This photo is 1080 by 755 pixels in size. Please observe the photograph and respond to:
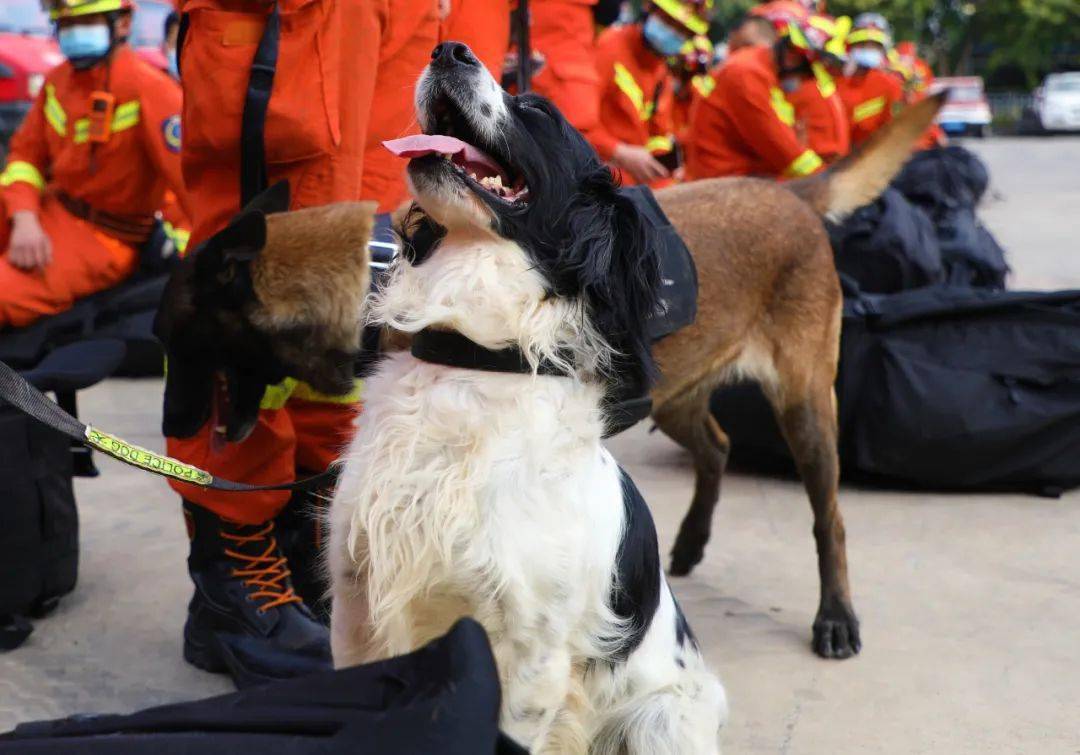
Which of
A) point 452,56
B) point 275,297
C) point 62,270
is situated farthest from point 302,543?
point 62,270

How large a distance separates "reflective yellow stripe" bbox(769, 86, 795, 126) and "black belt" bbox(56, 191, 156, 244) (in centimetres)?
356

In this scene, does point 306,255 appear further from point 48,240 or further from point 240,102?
point 48,240

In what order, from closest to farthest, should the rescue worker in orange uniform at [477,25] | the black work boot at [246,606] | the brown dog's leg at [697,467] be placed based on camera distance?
1. the black work boot at [246,606]
2. the rescue worker in orange uniform at [477,25]
3. the brown dog's leg at [697,467]

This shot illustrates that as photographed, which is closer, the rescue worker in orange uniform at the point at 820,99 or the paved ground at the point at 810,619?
the paved ground at the point at 810,619

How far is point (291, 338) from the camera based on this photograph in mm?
2783

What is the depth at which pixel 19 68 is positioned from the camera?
10.5 metres

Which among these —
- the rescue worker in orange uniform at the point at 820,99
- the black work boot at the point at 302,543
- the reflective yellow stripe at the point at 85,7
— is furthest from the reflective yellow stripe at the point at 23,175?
the rescue worker in orange uniform at the point at 820,99

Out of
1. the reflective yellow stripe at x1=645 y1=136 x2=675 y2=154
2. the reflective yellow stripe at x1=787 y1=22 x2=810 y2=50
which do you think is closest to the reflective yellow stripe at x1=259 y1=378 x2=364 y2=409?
the reflective yellow stripe at x1=787 y1=22 x2=810 y2=50

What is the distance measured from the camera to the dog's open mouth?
221cm

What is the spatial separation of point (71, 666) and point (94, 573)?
0.74 m

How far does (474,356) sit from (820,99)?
19.6ft

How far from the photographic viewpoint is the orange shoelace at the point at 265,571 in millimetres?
3350

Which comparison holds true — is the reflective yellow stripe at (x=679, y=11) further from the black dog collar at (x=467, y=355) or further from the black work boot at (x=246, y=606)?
the black dog collar at (x=467, y=355)

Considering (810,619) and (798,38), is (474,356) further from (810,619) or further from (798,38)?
(798,38)
